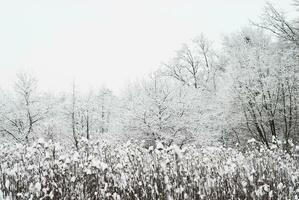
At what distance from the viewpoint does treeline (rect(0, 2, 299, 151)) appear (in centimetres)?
1712

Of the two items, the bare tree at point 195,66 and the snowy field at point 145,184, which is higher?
the bare tree at point 195,66

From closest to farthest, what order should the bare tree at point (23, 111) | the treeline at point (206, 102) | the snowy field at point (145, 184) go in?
the snowy field at point (145, 184)
the treeline at point (206, 102)
the bare tree at point (23, 111)

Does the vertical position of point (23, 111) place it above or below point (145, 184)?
above

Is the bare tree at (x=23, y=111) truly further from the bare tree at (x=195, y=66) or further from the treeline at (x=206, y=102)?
the bare tree at (x=195, y=66)

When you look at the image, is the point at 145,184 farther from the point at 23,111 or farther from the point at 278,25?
the point at 23,111

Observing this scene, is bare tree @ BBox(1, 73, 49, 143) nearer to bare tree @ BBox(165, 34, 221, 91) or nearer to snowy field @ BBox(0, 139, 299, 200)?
bare tree @ BBox(165, 34, 221, 91)

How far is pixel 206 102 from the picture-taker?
2492cm

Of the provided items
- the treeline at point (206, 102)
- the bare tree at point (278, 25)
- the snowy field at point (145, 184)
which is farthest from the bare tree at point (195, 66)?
the snowy field at point (145, 184)

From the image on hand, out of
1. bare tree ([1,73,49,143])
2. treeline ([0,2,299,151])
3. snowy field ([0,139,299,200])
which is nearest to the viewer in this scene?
snowy field ([0,139,299,200])

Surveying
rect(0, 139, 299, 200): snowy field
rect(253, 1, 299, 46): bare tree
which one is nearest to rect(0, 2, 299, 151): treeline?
rect(253, 1, 299, 46): bare tree

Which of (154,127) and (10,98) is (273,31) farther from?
(10,98)

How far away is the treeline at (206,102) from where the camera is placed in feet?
56.2

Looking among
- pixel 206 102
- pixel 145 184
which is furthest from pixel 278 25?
pixel 145 184

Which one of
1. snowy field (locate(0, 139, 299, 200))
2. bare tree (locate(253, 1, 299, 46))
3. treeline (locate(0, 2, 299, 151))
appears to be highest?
bare tree (locate(253, 1, 299, 46))
